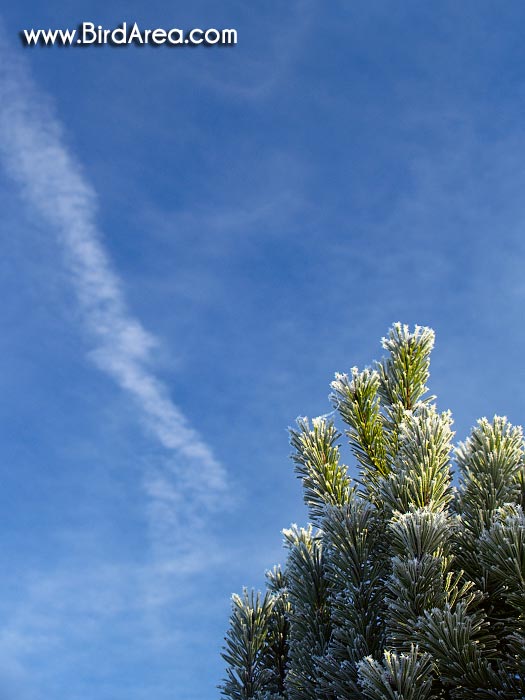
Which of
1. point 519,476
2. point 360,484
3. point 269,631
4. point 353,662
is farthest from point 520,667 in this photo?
point 269,631

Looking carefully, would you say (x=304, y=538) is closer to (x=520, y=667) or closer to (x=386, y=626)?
(x=386, y=626)

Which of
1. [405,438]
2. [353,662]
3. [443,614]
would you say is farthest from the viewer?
[405,438]

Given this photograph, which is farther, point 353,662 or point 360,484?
point 360,484

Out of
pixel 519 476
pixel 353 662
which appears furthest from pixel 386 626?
pixel 519 476

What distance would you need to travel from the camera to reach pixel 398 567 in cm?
386

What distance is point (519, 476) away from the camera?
456cm

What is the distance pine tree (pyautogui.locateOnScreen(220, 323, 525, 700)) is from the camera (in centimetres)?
367

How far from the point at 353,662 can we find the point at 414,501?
101 centimetres

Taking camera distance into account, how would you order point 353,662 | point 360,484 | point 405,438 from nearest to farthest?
point 353,662
point 405,438
point 360,484

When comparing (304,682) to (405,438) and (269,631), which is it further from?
(405,438)

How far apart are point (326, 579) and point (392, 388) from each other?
4.97 feet

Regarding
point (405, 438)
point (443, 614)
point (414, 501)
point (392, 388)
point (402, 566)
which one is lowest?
point (443, 614)

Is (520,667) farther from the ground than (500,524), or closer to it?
closer to it

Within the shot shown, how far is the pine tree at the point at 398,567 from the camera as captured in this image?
3.67 m
